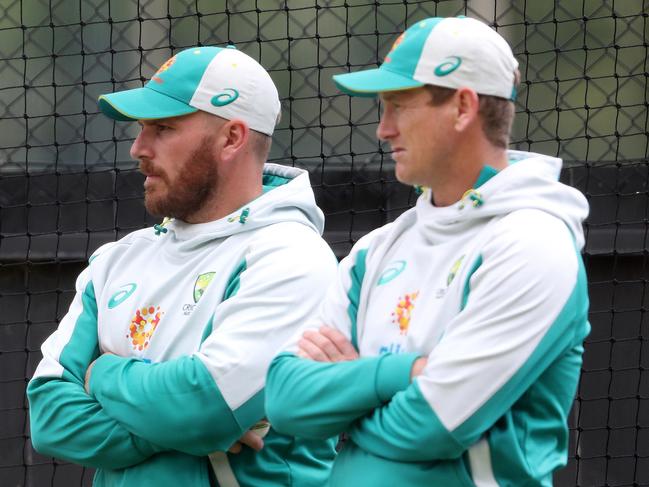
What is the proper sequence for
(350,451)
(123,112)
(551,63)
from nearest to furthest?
(350,451)
(123,112)
(551,63)

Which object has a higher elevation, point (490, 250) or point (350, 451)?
point (490, 250)

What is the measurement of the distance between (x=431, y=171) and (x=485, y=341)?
0.33 m

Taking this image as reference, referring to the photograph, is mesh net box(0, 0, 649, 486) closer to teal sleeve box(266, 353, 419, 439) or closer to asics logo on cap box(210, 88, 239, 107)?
asics logo on cap box(210, 88, 239, 107)

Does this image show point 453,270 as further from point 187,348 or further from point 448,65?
point 187,348

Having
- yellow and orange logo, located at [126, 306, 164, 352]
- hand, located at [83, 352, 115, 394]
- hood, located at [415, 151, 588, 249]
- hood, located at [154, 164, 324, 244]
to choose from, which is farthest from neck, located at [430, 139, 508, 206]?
hand, located at [83, 352, 115, 394]

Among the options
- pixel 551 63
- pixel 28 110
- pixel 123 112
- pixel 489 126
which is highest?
pixel 489 126

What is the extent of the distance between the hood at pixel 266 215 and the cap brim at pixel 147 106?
0.76 ft

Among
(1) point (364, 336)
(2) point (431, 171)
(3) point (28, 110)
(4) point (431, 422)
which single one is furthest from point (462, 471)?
(3) point (28, 110)

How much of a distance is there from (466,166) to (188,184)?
0.70 metres

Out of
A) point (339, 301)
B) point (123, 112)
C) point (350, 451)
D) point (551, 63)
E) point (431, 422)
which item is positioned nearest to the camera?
point (431, 422)

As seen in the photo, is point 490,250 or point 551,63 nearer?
point 490,250

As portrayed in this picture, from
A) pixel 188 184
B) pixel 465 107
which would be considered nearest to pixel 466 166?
pixel 465 107

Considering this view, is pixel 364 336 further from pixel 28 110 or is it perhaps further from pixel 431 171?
pixel 28 110

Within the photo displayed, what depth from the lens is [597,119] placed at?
4605 millimetres
